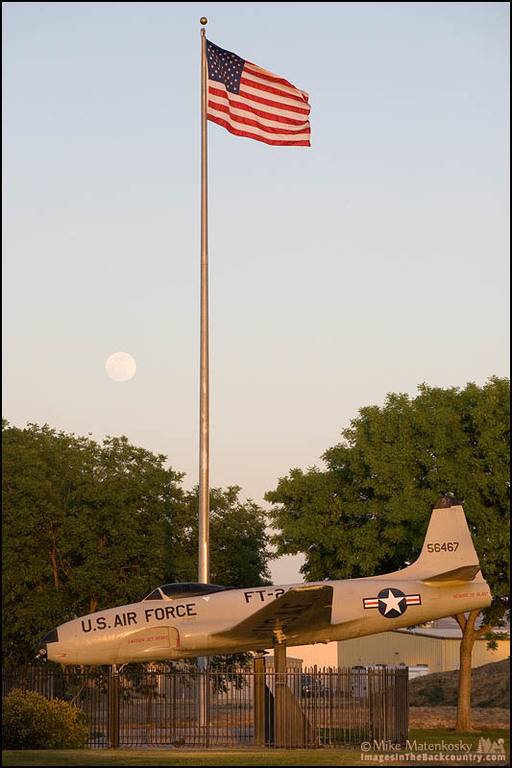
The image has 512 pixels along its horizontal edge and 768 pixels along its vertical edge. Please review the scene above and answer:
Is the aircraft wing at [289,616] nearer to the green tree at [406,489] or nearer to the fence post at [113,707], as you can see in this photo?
the fence post at [113,707]

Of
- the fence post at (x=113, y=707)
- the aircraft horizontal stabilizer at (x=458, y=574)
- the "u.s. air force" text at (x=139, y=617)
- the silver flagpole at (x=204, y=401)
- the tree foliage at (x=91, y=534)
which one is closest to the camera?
the "u.s. air force" text at (x=139, y=617)

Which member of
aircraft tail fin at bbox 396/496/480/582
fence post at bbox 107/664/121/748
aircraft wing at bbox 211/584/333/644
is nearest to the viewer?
aircraft wing at bbox 211/584/333/644

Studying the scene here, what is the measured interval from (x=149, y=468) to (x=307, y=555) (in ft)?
28.6

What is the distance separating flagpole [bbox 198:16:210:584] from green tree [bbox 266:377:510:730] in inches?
396

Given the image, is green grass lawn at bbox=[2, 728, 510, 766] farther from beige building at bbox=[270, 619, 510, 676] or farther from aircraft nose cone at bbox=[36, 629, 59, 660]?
beige building at bbox=[270, 619, 510, 676]

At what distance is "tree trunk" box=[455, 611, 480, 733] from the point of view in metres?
42.2

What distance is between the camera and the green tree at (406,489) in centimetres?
4162

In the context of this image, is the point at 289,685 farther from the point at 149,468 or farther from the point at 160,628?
the point at 149,468

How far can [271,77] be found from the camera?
116 feet

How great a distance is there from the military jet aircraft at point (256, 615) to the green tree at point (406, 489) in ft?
32.1

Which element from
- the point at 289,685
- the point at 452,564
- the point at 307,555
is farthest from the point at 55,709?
the point at 307,555

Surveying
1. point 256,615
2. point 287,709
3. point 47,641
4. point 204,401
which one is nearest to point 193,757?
point 256,615

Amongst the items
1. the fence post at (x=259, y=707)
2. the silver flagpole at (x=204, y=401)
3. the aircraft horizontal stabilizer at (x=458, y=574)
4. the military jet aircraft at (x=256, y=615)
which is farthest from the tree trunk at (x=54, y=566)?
the aircraft horizontal stabilizer at (x=458, y=574)

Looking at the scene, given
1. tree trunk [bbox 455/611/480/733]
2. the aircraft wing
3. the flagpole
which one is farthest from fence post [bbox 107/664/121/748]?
tree trunk [bbox 455/611/480/733]
